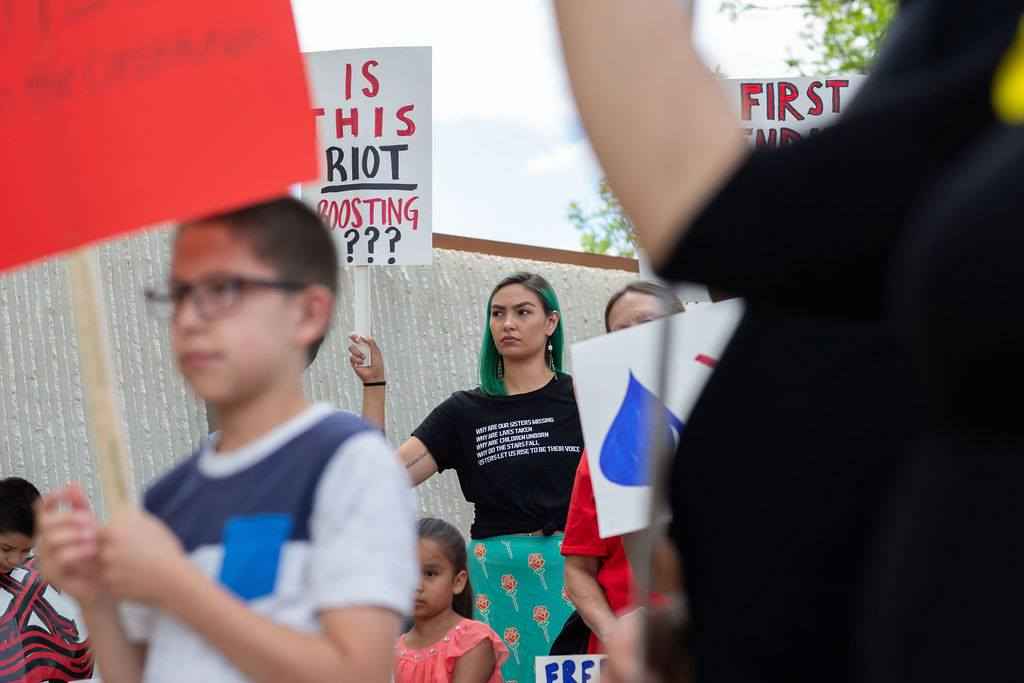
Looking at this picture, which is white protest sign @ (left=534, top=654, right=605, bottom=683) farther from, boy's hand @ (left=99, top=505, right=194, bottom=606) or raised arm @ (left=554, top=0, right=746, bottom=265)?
raised arm @ (left=554, top=0, right=746, bottom=265)

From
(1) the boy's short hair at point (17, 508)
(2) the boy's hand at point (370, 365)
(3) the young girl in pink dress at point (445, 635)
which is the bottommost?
(3) the young girl in pink dress at point (445, 635)

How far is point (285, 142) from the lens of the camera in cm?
173

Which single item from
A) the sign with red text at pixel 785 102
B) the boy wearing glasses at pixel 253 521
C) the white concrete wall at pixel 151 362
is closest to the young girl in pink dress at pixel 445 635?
the sign with red text at pixel 785 102

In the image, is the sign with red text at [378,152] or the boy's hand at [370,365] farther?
the sign with red text at [378,152]

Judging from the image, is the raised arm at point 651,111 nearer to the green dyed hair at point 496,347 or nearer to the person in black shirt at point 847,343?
the person in black shirt at point 847,343

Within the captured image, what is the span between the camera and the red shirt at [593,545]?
13.7 feet

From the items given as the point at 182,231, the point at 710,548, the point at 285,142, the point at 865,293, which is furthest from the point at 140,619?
the point at 865,293

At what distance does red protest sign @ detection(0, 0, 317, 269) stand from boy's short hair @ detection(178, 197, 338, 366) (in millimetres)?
57

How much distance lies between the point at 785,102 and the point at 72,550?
5.80m

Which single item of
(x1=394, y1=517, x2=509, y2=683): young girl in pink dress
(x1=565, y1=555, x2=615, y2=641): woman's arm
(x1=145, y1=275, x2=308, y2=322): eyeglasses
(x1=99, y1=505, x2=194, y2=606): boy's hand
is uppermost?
(x1=145, y1=275, x2=308, y2=322): eyeglasses

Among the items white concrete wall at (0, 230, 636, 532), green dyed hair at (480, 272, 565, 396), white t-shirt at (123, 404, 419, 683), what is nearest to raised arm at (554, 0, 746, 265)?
white t-shirt at (123, 404, 419, 683)

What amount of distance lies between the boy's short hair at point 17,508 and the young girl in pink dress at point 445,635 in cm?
149

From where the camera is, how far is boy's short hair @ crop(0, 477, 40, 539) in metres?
5.74

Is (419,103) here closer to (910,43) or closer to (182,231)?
(182,231)
